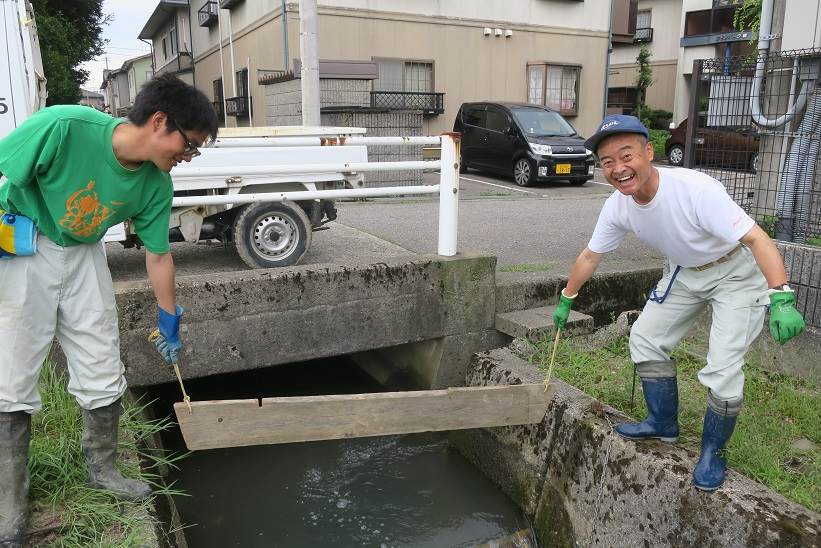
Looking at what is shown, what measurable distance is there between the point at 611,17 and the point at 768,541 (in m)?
18.4

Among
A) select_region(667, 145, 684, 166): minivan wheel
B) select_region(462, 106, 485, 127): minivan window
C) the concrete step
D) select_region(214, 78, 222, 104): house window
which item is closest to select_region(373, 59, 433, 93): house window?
select_region(462, 106, 485, 127): minivan window

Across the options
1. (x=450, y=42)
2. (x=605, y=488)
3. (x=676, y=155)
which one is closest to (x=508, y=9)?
(x=450, y=42)

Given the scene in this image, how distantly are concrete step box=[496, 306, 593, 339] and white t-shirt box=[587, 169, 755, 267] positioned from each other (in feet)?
5.23

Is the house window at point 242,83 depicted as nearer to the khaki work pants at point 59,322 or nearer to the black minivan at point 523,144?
the black minivan at point 523,144

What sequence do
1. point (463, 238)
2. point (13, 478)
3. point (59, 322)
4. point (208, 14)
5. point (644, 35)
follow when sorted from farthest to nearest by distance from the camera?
point (644, 35)
point (208, 14)
point (463, 238)
point (59, 322)
point (13, 478)

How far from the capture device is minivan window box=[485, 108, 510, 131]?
13052 millimetres

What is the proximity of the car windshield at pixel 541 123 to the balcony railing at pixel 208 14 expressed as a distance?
458 inches

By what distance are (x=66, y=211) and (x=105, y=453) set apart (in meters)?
1.05

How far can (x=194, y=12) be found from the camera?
2336 centimetres

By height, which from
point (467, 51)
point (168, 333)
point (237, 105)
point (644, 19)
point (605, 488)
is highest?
point (644, 19)

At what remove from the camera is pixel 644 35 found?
23.8 meters

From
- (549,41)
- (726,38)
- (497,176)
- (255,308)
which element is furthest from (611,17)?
(255,308)

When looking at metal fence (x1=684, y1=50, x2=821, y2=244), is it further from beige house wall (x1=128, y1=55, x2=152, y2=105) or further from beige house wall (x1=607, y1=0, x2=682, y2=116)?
beige house wall (x1=128, y1=55, x2=152, y2=105)

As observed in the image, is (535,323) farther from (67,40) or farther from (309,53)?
(67,40)
